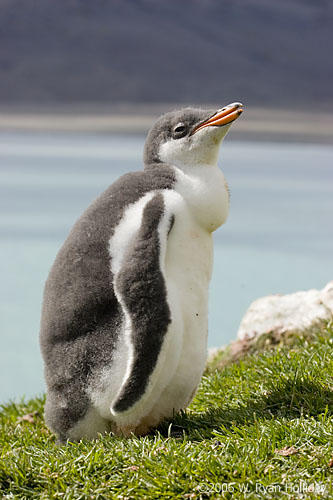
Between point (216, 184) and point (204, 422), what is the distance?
3.50 ft

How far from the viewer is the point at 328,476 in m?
2.73

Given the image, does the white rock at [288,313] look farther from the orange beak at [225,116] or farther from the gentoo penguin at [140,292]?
the orange beak at [225,116]

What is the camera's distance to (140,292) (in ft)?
9.84

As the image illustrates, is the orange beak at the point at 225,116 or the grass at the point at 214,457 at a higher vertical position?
the orange beak at the point at 225,116

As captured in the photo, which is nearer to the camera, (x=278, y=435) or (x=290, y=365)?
(x=278, y=435)

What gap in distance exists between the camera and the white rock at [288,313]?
5438 mm

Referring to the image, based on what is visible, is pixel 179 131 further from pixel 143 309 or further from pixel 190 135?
pixel 143 309

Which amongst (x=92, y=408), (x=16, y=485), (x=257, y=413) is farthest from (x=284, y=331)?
(x=16, y=485)

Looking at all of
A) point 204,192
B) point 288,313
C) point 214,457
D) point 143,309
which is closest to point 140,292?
point 143,309

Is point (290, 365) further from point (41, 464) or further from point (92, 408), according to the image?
point (41, 464)

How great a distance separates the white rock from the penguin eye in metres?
2.34

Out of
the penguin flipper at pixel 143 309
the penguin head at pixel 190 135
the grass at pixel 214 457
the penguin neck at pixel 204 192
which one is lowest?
the grass at pixel 214 457

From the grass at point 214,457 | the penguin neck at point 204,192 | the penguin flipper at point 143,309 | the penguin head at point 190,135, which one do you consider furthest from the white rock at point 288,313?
the penguin flipper at point 143,309

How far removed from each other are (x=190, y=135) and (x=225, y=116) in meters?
0.18
